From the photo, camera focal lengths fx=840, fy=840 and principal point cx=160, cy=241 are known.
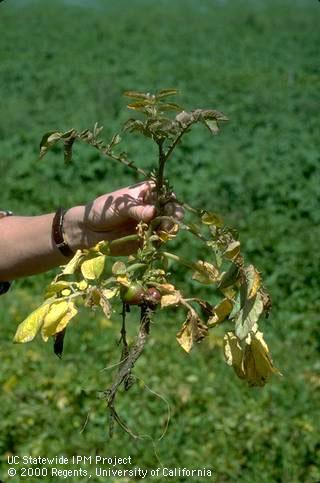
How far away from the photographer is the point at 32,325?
64.6 inches

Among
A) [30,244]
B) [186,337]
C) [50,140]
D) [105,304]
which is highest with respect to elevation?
[50,140]

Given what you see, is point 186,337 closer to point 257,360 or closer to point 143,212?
point 257,360

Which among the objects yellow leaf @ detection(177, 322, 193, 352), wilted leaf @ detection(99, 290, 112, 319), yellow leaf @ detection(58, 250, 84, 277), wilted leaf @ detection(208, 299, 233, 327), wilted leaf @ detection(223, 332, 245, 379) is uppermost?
yellow leaf @ detection(58, 250, 84, 277)

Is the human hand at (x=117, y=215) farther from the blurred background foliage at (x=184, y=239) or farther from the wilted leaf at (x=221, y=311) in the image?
the blurred background foliage at (x=184, y=239)

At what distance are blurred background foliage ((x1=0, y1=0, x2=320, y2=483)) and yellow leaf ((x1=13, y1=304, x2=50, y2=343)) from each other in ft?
4.59

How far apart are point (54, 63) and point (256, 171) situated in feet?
31.4

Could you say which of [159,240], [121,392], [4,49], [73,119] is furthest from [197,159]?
[4,49]

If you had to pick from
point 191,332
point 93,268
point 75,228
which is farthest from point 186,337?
point 75,228

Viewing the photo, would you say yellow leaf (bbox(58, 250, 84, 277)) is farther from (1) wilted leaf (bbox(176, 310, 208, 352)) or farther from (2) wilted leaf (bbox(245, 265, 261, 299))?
(2) wilted leaf (bbox(245, 265, 261, 299))

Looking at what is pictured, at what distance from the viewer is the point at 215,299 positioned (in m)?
6.02

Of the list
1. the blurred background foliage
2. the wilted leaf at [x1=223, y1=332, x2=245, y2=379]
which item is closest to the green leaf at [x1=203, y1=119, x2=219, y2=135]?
the wilted leaf at [x1=223, y1=332, x2=245, y2=379]

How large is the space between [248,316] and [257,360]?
0.47 ft

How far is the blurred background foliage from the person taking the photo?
403cm

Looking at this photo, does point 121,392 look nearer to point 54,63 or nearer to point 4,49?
point 54,63
